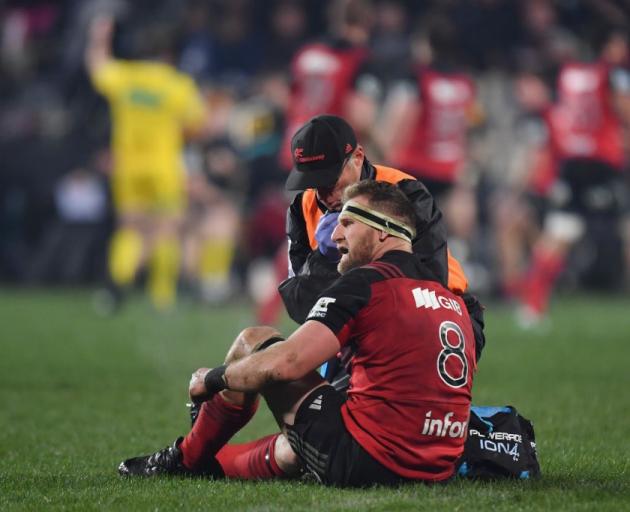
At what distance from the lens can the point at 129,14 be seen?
846 inches

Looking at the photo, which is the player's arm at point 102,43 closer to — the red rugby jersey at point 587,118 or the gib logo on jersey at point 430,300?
the red rugby jersey at point 587,118

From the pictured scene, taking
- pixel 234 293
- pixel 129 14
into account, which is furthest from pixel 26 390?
pixel 129 14

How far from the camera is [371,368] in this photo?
534 cm

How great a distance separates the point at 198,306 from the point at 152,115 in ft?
7.78

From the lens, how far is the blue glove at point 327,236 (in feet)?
19.5

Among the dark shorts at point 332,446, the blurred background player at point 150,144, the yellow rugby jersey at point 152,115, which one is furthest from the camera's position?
the yellow rugby jersey at point 152,115

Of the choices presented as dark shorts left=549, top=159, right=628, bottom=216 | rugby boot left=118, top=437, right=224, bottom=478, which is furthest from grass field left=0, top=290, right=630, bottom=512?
dark shorts left=549, top=159, right=628, bottom=216

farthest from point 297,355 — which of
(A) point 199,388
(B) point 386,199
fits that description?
(B) point 386,199

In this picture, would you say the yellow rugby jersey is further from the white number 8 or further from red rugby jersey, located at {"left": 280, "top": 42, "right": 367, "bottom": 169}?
the white number 8

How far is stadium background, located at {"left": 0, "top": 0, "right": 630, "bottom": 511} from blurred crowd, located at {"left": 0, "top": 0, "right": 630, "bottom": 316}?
0.03 metres

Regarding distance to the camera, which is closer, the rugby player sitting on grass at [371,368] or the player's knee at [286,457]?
the rugby player sitting on grass at [371,368]

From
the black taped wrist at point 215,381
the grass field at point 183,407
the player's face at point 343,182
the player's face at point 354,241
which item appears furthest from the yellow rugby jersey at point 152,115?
the black taped wrist at point 215,381

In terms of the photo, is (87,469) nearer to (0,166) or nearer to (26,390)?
(26,390)

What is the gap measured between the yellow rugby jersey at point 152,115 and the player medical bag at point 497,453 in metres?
10.7
